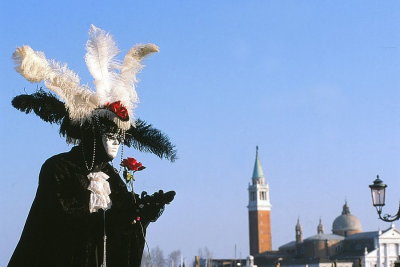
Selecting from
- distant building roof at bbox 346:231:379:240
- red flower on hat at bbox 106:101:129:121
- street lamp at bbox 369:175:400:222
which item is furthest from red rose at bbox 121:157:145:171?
distant building roof at bbox 346:231:379:240

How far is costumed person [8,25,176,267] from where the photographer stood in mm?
4578

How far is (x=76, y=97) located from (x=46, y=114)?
0.25m

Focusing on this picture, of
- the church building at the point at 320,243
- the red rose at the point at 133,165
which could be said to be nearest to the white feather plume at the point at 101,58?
the red rose at the point at 133,165

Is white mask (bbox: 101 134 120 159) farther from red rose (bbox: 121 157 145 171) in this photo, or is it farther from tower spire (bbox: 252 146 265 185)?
tower spire (bbox: 252 146 265 185)

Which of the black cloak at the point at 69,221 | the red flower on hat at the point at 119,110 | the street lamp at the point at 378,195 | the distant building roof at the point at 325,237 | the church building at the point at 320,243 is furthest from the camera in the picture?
the distant building roof at the point at 325,237

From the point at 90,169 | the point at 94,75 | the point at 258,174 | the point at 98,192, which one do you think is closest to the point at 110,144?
the point at 90,169

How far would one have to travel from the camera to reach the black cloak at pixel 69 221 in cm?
456

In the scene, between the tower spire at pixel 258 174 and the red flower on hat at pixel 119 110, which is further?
the tower spire at pixel 258 174

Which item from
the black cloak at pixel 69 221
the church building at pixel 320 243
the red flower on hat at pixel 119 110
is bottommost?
the black cloak at pixel 69 221

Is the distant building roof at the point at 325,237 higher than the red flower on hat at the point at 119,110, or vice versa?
the distant building roof at the point at 325,237

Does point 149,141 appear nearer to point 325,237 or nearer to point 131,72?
point 131,72

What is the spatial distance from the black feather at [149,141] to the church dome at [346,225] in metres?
113

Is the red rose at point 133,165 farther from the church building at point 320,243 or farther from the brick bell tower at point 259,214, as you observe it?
the brick bell tower at point 259,214

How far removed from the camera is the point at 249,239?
121m
